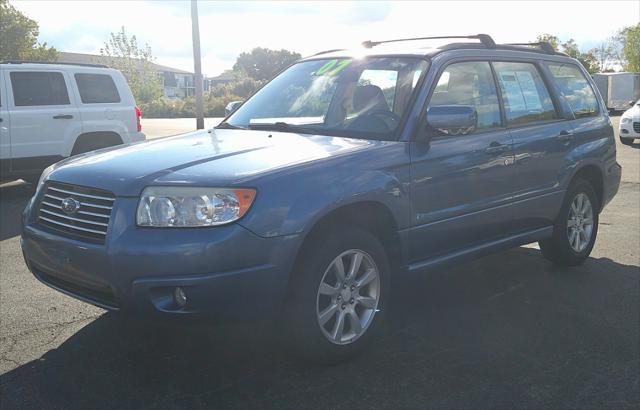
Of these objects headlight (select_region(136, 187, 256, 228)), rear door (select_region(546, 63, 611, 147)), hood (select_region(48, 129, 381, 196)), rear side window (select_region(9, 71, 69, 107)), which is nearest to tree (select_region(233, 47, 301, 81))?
rear side window (select_region(9, 71, 69, 107))

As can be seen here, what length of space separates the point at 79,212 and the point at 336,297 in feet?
4.78

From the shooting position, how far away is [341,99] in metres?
4.68

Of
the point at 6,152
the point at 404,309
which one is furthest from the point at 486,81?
the point at 6,152

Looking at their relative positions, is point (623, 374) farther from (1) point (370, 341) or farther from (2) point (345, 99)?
(2) point (345, 99)

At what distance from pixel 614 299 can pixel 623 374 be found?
145 cm

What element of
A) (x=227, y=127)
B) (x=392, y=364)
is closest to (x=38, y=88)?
(x=227, y=127)

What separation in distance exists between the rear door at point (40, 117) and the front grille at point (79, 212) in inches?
239

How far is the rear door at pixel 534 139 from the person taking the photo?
5059 mm

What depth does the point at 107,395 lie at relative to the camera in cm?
343

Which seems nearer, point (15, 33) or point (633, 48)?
point (15, 33)

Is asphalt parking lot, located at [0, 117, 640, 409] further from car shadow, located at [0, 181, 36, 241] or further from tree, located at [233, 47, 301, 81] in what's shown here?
tree, located at [233, 47, 301, 81]

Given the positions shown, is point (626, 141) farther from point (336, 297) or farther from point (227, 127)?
point (336, 297)

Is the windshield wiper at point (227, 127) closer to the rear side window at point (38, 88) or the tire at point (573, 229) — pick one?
the tire at point (573, 229)

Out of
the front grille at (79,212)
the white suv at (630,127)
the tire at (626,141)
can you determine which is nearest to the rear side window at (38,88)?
the front grille at (79,212)
